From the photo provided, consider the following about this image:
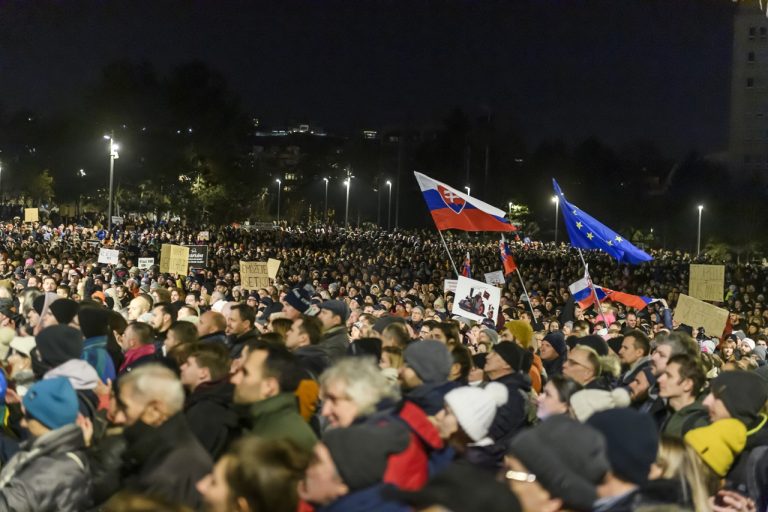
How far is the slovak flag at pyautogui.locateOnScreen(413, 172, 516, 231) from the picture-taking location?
1681cm

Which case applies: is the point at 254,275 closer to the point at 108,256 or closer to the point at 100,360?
the point at 108,256

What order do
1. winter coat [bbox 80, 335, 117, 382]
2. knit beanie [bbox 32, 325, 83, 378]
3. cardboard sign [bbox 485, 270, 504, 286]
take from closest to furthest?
knit beanie [bbox 32, 325, 83, 378], winter coat [bbox 80, 335, 117, 382], cardboard sign [bbox 485, 270, 504, 286]

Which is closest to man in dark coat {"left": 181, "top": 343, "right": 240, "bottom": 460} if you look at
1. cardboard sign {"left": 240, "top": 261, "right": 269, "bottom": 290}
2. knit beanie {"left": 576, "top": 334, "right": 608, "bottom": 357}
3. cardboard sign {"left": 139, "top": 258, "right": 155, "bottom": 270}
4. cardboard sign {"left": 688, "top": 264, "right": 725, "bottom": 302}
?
knit beanie {"left": 576, "top": 334, "right": 608, "bottom": 357}

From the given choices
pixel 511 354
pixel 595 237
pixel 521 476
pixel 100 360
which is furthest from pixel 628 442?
pixel 595 237

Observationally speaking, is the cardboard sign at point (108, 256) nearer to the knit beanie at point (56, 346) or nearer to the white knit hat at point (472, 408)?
the knit beanie at point (56, 346)

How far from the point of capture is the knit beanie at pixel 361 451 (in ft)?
12.2

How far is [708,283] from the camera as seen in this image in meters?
16.8

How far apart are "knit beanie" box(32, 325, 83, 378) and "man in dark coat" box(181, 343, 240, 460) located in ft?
2.22

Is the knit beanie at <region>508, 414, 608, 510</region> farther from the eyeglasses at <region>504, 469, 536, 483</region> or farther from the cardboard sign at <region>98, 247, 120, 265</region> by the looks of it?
the cardboard sign at <region>98, 247, 120, 265</region>

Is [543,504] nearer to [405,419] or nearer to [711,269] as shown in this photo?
[405,419]

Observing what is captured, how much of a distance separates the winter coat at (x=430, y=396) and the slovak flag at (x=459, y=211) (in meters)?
11.1

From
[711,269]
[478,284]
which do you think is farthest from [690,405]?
[711,269]

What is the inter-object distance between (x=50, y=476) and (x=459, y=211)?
13.1 m

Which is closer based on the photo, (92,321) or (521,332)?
(92,321)
